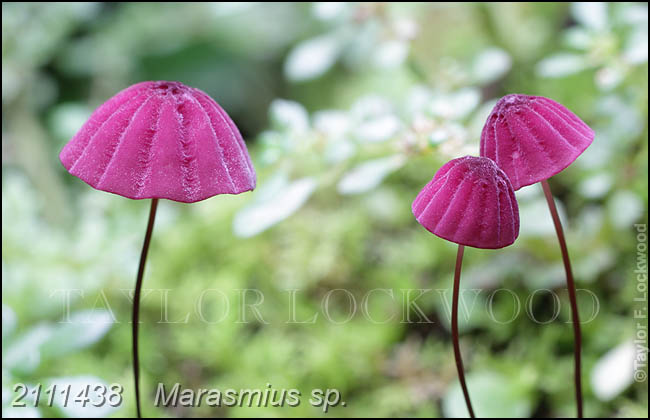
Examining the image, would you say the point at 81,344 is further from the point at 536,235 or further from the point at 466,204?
the point at 536,235

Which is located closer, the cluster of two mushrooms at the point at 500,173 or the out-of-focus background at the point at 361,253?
the cluster of two mushrooms at the point at 500,173

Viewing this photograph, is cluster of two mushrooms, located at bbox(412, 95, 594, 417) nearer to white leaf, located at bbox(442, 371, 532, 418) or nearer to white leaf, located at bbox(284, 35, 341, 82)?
white leaf, located at bbox(442, 371, 532, 418)

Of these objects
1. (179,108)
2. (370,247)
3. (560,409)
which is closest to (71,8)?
(370,247)

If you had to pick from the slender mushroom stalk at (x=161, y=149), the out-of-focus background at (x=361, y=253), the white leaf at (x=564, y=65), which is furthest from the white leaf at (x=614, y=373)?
the slender mushroom stalk at (x=161, y=149)

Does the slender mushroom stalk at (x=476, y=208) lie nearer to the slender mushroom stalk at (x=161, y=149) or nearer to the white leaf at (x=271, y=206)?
the slender mushroom stalk at (x=161, y=149)

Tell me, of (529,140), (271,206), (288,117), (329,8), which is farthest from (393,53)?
(529,140)

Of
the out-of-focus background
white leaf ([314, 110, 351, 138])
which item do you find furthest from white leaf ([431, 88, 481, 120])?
white leaf ([314, 110, 351, 138])

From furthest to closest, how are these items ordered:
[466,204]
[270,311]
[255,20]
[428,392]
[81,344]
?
[255,20] < [270,311] < [428,392] < [81,344] < [466,204]
